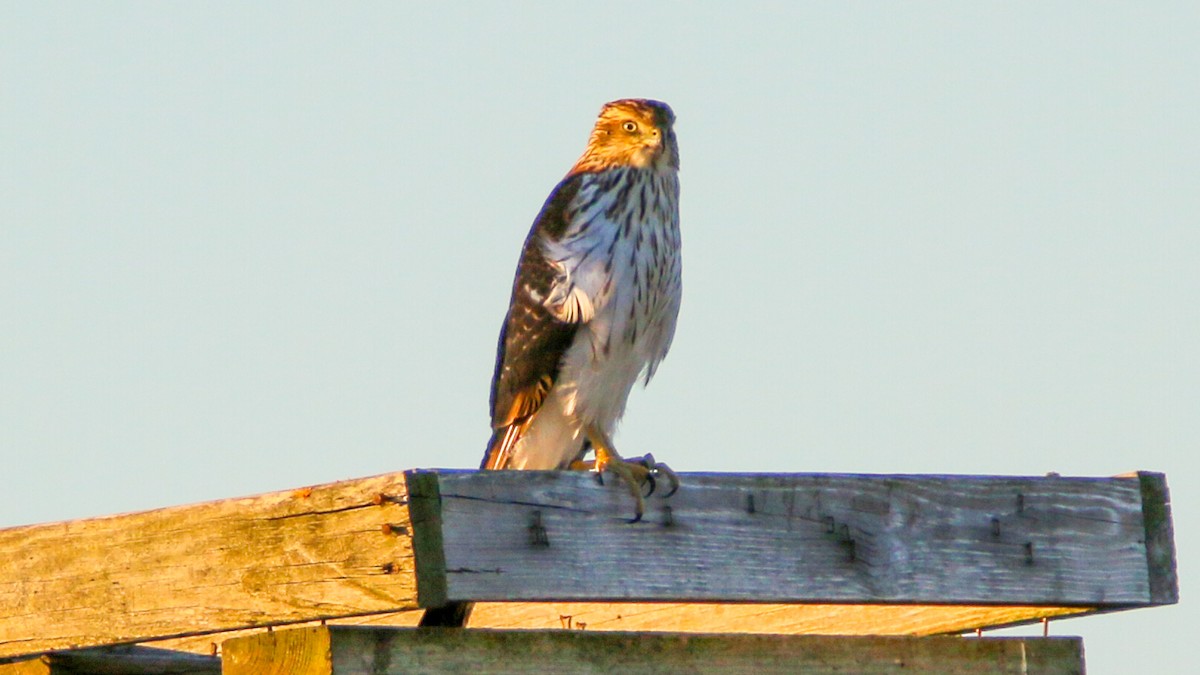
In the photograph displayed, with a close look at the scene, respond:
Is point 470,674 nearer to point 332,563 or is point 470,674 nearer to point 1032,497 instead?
point 332,563

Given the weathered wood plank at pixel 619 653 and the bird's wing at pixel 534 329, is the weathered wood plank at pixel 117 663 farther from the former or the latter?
the bird's wing at pixel 534 329

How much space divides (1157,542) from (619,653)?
124cm

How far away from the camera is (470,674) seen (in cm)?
308

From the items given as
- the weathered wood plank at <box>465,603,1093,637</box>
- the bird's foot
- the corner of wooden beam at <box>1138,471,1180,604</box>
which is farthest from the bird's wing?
the corner of wooden beam at <box>1138,471,1180,604</box>

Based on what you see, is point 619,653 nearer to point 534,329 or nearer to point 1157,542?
point 1157,542

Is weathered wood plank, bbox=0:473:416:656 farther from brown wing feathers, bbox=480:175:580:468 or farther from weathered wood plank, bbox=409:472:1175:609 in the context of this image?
brown wing feathers, bbox=480:175:580:468

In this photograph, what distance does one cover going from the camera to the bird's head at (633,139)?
5.31 m

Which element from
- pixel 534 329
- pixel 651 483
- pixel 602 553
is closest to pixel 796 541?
pixel 651 483

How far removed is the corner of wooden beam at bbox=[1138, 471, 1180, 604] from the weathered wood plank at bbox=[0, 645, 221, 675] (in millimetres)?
1958

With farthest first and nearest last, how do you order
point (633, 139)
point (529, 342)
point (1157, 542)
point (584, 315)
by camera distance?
point (633, 139) < point (529, 342) < point (584, 315) < point (1157, 542)

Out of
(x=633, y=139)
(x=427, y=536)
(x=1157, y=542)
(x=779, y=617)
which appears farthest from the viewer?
(x=633, y=139)

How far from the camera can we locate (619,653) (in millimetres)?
3295

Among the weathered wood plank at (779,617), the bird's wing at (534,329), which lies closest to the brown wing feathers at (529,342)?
the bird's wing at (534,329)

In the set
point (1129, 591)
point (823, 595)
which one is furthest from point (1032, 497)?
point (823, 595)
